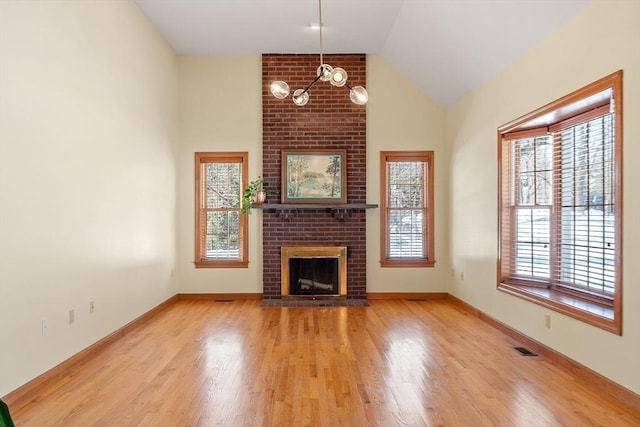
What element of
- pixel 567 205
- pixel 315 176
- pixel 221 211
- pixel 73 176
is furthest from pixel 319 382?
pixel 221 211

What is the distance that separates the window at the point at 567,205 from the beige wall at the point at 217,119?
11.4ft

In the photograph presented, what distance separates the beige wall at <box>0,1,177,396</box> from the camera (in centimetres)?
280

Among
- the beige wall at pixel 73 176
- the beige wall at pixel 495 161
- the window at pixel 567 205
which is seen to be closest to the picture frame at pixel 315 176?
the beige wall at pixel 495 161

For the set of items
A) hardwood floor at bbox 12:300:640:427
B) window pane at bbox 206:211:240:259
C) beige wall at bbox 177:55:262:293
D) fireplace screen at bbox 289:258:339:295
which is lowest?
hardwood floor at bbox 12:300:640:427

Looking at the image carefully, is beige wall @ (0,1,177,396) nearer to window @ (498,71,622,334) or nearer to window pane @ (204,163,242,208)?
window pane @ (204,163,242,208)

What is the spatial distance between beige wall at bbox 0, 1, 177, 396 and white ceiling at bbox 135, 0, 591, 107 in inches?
27.1

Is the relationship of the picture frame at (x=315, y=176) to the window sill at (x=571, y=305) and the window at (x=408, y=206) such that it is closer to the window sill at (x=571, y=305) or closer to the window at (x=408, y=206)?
the window at (x=408, y=206)

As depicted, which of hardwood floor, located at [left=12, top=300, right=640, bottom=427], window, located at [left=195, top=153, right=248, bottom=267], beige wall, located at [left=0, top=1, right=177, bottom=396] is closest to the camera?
hardwood floor, located at [left=12, top=300, right=640, bottom=427]

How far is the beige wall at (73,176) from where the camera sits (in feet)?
9.20

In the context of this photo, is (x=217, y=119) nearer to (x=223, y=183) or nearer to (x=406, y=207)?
(x=223, y=183)

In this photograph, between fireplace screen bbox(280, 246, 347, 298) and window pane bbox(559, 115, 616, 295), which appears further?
fireplace screen bbox(280, 246, 347, 298)

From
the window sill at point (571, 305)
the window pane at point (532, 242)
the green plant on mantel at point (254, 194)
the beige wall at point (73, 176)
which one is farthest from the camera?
the green plant on mantel at point (254, 194)

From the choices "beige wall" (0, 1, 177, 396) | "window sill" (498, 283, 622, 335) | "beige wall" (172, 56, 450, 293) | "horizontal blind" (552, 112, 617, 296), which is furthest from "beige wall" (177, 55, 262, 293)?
"horizontal blind" (552, 112, 617, 296)

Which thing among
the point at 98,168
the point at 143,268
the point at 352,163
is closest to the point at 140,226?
the point at 143,268
